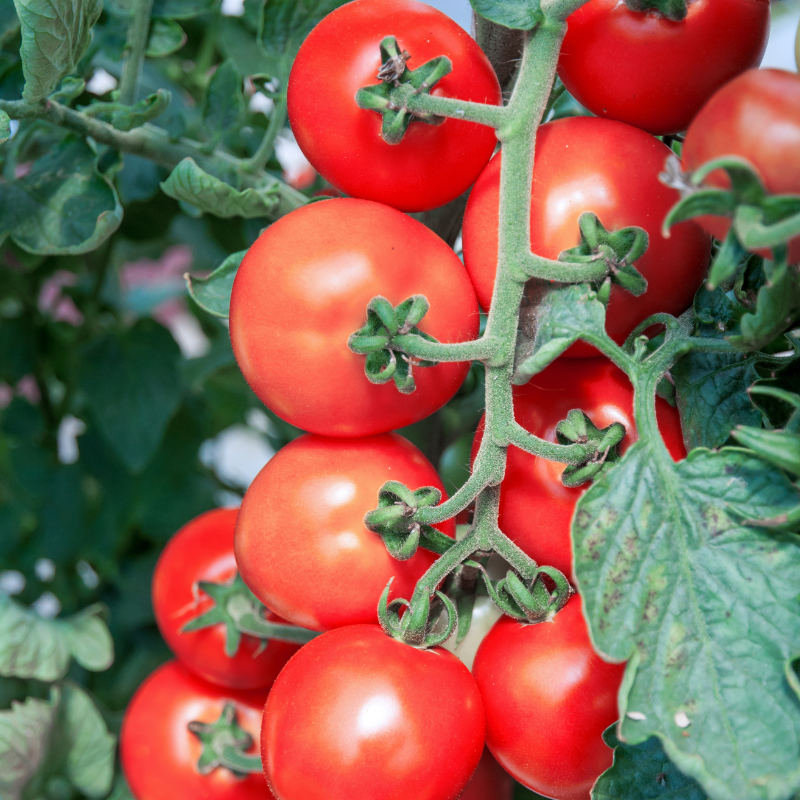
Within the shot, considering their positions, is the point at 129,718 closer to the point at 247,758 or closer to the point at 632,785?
the point at 247,758

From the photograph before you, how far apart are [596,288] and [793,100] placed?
0.38 ft

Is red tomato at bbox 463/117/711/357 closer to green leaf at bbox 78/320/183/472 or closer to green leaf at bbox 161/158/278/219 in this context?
green leaf at bbox 161/158/278/219

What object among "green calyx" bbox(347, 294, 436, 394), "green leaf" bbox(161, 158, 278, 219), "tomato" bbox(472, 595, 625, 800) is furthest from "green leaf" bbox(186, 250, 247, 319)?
"tomato" bbox(472, 595, 625, 800)

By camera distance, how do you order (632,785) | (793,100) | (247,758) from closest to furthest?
(793,100) < (632,785) < (247,758)

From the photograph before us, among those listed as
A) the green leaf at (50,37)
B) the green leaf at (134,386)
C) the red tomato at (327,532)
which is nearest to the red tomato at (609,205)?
the red tomato at (327,532)

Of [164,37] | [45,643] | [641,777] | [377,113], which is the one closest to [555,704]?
[641,777]

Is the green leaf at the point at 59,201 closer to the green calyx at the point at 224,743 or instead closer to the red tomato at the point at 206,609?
the red tomato at the point at 206,609

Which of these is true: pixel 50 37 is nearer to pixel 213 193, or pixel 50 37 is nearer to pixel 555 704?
pixel 213 193

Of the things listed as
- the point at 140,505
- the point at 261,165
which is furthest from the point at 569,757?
the point at 140,505

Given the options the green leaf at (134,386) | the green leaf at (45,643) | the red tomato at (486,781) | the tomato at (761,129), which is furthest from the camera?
the green leaf at (134,386)

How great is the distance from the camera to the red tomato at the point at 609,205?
35 centimetres

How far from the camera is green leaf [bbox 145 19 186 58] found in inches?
22.4

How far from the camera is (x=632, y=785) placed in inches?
13.7

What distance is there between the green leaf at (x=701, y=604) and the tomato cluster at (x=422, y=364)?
0.20 ft
